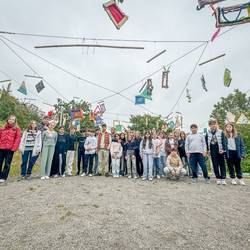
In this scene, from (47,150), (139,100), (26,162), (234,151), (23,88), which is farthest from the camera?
(139,100)

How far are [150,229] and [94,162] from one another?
241 inches

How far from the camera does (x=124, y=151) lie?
8.75m

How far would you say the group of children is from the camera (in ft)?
21.9

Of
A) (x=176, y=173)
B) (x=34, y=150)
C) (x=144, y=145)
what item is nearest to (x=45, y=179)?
(x=34, y=150)

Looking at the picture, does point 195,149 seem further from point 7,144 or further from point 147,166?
point 7,144

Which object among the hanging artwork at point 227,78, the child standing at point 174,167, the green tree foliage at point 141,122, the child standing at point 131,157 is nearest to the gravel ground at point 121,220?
the child standing at point 174,167

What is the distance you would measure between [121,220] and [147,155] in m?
4.63

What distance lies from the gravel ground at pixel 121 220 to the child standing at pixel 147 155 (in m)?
2.44

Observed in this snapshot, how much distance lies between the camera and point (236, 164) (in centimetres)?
666

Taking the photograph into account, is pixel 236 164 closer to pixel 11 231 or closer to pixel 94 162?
pixel 94 162

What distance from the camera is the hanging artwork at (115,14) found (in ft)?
17.6

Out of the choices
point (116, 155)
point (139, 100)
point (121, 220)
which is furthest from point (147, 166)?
point (121, 220)

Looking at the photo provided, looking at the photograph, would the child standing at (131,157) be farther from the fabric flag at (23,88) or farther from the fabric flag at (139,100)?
the fabric flag at (23,88)

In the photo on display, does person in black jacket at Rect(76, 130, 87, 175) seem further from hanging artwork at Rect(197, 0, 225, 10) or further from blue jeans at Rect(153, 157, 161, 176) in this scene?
hanging artwork at Rect(197, 0, 225, 10)
